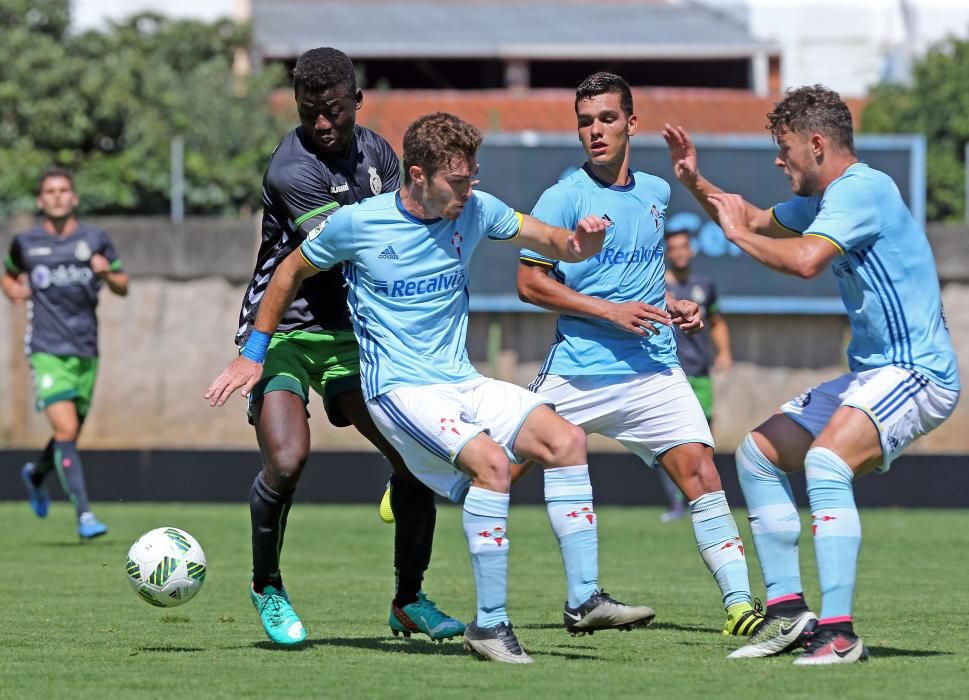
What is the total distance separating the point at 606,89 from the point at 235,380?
204 cm

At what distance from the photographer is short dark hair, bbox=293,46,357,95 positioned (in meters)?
6.85

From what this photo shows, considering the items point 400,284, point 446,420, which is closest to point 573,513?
point 446,420

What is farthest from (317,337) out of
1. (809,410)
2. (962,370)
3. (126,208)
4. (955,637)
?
(126,208)

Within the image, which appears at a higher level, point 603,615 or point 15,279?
point 15,279

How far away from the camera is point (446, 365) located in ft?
21.6

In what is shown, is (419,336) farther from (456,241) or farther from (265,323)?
(265,323)

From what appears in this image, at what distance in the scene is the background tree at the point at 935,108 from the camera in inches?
931

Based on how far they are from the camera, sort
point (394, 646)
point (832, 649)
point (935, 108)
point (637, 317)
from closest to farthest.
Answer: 1. point (832, 649)
2. point (394, 646)
3. point (637, 317)
4. point (935, 108)

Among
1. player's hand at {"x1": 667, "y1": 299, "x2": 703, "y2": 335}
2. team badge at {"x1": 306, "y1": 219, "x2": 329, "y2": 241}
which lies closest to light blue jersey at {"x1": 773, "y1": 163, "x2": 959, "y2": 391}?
player's hand at {"x1": 667, "y1": 299, "x2": 703, "y2": 335}

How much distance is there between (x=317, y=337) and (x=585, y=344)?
3.77 feet

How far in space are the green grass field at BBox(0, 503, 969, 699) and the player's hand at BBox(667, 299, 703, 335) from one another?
4.14 feet

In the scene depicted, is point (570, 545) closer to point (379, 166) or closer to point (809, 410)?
point (809, 410)

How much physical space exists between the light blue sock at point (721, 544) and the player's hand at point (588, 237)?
4.09ft

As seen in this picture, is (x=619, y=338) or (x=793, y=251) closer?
(x=793, y=251)
